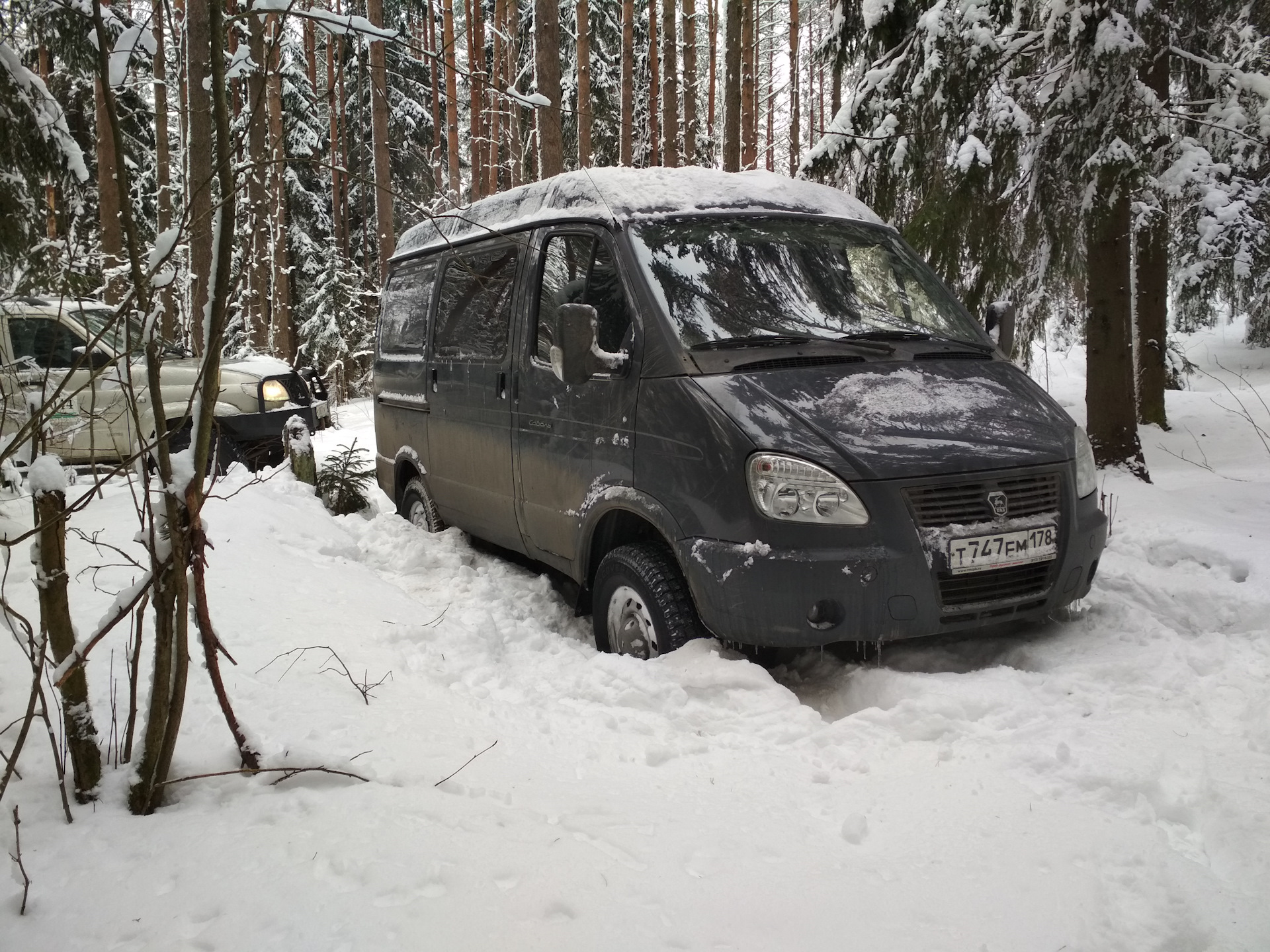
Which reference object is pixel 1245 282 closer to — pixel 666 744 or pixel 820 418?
pixel 820 418

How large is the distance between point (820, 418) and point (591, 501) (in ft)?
3.93

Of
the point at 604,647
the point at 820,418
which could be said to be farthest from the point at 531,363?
the point at 820,418

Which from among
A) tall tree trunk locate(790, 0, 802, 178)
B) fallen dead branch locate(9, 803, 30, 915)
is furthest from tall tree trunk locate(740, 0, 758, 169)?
fallen dead branch locate(9, 803, 30, 915)

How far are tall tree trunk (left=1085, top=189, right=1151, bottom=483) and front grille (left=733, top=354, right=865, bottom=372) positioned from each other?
4.64m

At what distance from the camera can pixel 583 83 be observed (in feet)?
58.7

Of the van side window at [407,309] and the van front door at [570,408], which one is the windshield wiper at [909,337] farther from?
the van side window at [407,309]

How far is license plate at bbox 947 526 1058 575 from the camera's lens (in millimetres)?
3283

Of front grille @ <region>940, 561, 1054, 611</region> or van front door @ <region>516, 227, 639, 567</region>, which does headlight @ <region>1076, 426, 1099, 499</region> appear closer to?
front grille @ <region>940, 561, 1054, 611</region>

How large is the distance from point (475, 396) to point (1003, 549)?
10.1 feet

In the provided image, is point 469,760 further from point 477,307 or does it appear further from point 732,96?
point 732,96

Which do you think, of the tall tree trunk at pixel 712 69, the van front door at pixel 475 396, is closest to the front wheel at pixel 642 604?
the van front door at pixel 475 396

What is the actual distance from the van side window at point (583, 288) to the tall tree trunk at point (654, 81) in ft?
65.4

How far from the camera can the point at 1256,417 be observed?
1132 centimetres

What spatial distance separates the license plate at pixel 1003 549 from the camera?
3.28 m
